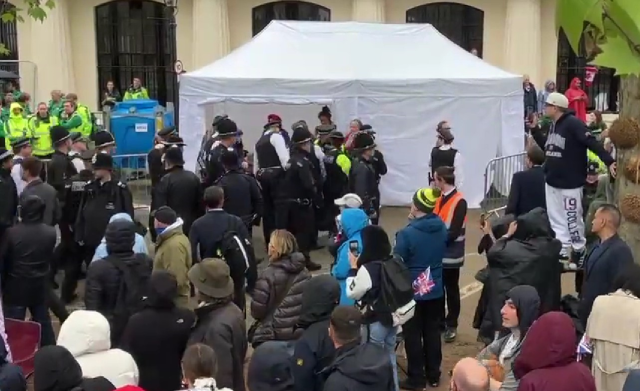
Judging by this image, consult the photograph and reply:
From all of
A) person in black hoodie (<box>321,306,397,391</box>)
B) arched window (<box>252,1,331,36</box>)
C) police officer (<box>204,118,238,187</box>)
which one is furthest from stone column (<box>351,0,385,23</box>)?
person in black hoodie (<box>321,306,397,391</box>)

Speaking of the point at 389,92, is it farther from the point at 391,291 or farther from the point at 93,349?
the point at 93,349

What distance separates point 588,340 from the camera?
16.3 ft

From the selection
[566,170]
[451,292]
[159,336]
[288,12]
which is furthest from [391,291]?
[288,12]

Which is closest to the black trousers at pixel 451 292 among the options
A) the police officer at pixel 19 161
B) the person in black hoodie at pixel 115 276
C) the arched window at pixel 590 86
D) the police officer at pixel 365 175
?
the police officer at pixel 365 175

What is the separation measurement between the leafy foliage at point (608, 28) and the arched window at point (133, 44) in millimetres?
22683

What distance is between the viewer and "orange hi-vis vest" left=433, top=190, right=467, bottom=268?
7.16m

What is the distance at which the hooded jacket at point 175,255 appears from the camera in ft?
21.3

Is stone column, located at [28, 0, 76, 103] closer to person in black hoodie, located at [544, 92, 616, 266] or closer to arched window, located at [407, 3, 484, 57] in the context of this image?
arched window, located at [407, 3, 484, 57]

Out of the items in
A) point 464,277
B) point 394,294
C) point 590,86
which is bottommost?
point 464,277

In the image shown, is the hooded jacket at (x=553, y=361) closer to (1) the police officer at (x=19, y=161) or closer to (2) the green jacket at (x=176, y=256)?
(2) the green jacket at (x=176, y=256)

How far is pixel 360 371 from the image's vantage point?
4230mm

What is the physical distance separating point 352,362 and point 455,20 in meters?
20.0

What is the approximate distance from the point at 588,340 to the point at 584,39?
3816mm

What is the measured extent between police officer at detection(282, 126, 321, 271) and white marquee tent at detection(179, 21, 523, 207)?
10.6 ft
